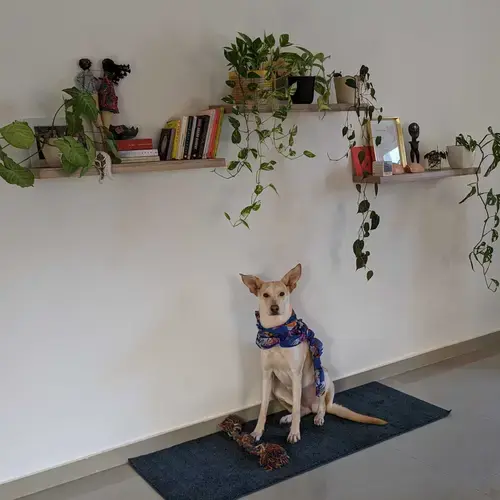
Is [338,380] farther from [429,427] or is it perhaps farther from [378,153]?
[378,153]

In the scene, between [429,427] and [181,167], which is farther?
[429,427]

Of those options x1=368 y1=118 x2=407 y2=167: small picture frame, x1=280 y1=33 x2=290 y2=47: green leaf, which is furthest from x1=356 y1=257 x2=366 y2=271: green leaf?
x1=280 y1=33 x2=290 y2=47: green leaf

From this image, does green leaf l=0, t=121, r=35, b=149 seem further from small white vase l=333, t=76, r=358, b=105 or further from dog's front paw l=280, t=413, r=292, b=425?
dog's front paw l=280, t=413, r=292, b=425

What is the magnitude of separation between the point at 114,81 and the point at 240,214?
78 centimetres

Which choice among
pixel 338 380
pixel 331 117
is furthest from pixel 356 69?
pixel 338 380

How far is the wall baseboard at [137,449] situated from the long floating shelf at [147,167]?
1.15 m

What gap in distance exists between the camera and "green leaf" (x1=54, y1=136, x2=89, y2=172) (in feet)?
6.82

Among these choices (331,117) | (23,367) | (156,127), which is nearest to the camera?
(23,367)

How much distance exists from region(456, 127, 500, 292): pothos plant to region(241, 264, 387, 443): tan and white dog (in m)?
1.30

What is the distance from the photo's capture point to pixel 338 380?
10.5 feet

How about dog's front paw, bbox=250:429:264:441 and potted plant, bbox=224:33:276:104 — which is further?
dog's front paw, bbox=250:429:264:441

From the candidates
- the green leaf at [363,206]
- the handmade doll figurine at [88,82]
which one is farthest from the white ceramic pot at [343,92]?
the handmade doll figurine at [88,82]

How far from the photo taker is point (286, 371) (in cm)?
271

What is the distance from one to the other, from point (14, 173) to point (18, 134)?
0.13 meters
